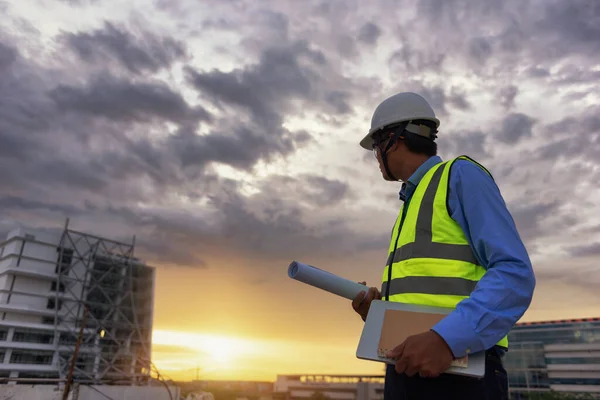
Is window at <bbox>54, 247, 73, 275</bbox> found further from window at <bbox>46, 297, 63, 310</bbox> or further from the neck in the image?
the neck

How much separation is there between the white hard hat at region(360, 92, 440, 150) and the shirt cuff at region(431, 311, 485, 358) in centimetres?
109

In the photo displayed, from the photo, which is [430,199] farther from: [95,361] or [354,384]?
[354,384]

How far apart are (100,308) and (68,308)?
13.6 ft

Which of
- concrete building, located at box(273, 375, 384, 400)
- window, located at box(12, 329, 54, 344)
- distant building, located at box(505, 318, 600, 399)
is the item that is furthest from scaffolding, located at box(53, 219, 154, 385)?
distant building, located at box(505, 318, 600, 399)

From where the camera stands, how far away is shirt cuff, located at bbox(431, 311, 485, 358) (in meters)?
1.48

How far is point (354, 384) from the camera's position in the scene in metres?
95.4

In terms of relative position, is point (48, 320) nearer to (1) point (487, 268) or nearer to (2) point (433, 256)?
(2) point (433, 256)

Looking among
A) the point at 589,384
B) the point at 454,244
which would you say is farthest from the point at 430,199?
the point at 589,384

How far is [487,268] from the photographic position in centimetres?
167

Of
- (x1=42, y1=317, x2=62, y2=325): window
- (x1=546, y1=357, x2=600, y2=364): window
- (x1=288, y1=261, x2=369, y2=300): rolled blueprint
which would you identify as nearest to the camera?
(x1=288, y1=261, x2=369, y2=300): rolled blueprint

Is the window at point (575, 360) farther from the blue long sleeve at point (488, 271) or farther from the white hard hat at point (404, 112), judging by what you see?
the blue long sleeve at point (488, 271)

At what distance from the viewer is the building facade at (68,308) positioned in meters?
50.8

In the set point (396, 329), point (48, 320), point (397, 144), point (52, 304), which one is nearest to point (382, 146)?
point (397, 144)

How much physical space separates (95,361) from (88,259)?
44.7 ft
